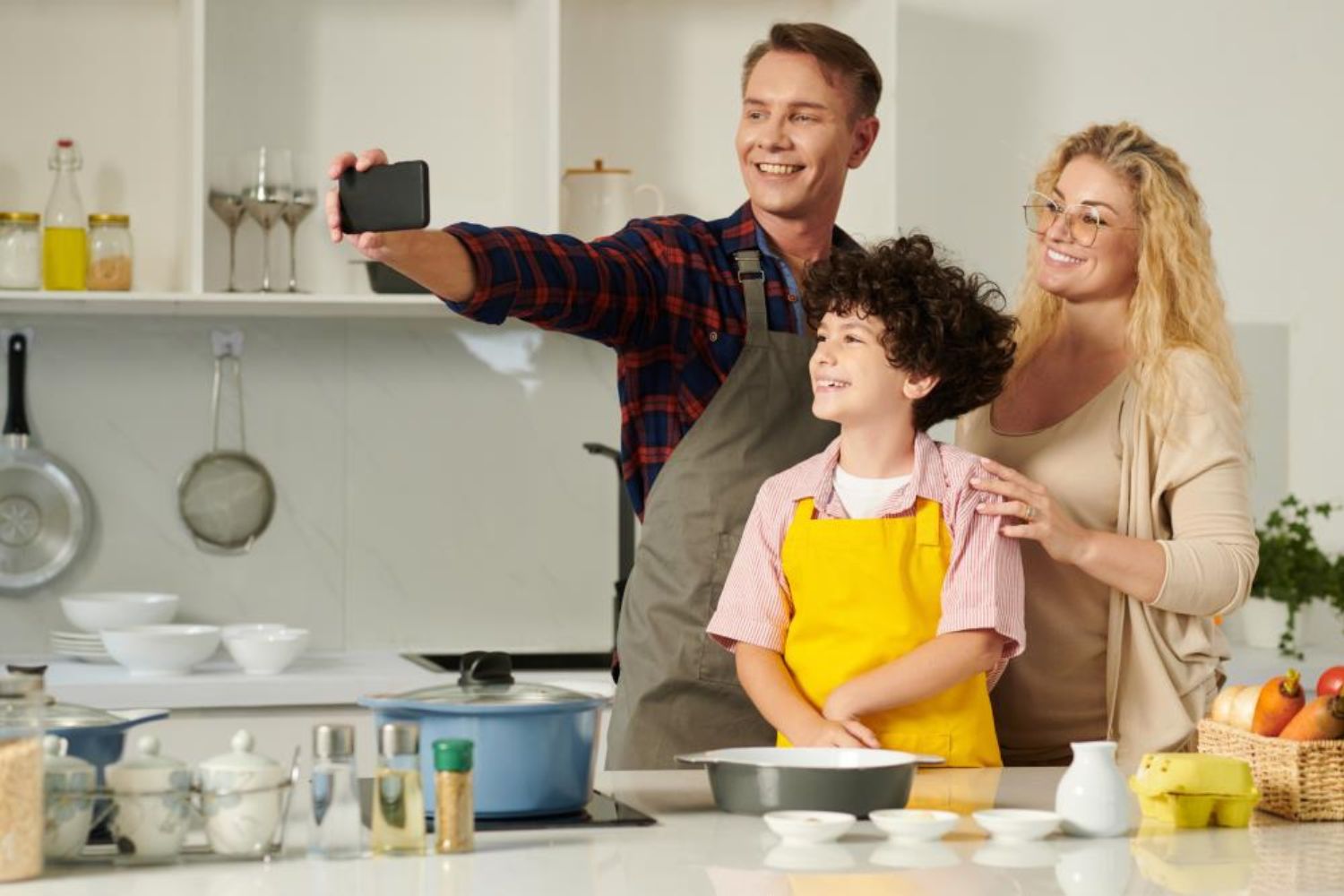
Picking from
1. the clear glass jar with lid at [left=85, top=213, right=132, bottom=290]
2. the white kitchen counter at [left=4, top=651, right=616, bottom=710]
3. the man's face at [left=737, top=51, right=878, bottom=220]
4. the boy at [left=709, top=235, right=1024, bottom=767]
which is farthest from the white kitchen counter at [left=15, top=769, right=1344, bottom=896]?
the clear glass jar with lid at [left=85, top=213, right=132, bottom=290]

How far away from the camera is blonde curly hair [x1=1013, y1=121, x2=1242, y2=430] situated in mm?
2084

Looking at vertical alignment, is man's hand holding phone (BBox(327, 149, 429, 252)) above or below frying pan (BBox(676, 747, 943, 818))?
above

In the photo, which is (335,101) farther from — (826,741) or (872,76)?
(826,741)

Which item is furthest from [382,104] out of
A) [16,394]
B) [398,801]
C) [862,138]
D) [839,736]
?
[398,801]

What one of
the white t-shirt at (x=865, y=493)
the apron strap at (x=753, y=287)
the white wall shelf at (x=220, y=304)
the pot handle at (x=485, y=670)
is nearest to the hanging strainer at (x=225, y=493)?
the white wall shelf at (x=220, y=304)

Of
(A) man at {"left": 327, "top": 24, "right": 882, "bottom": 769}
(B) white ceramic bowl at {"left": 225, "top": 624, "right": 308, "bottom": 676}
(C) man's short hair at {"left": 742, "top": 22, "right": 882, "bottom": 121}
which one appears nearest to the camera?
(A) man at {"left": 327, "top": 24, "right": 882, "bottom": 769}

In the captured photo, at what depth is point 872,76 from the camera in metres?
2.34

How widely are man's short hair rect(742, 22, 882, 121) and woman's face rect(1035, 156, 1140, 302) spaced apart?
323 mm

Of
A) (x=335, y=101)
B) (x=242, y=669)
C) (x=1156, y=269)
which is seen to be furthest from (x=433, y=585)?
(x=1156, y=269)

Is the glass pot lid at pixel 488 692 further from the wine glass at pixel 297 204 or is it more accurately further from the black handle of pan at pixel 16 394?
the black handle of pan at pixel 16 394

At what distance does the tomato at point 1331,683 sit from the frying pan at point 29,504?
Answer: 245 cm

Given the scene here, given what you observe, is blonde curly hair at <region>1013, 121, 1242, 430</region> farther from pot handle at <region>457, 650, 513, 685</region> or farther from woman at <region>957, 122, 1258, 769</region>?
pot handle at <region>457, 650, 513, 685</region>

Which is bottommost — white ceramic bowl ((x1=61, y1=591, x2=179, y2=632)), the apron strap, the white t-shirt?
white ceramic bowl ((x1=61, y1=591, x2=179, y2=632))

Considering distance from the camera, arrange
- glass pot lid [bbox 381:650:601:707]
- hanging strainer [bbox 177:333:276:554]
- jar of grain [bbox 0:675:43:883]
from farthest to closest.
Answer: hanging strainer [bbox 177:333:276:554] → glass pot lid [bbox 381:650:601:707] → jar of grain [bbox 0:675:43:883]
